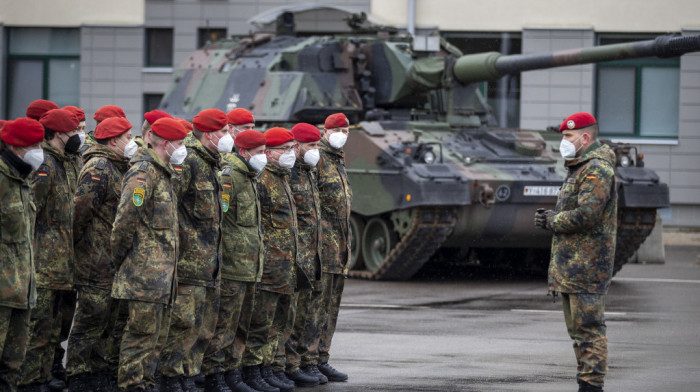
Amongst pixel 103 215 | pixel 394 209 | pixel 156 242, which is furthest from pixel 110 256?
pixel 394 209

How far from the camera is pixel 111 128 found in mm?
9242

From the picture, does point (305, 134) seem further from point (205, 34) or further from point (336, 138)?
point (205, 34)

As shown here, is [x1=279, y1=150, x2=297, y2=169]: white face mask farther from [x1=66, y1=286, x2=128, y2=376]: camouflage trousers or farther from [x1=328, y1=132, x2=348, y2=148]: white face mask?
[x1=66, y1=286, x2=128, y2=376]: camouflage trousers

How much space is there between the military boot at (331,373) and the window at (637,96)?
18.4 m

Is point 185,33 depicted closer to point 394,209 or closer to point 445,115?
point 445,115

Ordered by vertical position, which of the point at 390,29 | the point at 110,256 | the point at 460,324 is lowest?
the point at 460,324

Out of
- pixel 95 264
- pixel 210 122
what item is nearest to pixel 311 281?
pixel 210 122

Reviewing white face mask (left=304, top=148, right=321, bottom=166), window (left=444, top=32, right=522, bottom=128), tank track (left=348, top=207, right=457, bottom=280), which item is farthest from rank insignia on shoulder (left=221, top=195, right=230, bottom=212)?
window (left=444, top=32, right=522, bottom=128)

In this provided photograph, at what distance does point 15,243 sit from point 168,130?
51.9 inches

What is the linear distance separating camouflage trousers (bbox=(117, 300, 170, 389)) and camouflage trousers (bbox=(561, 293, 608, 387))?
274 centimetres

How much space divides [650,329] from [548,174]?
4.76 m

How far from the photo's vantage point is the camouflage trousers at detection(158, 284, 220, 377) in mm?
8562

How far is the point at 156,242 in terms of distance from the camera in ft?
27.2

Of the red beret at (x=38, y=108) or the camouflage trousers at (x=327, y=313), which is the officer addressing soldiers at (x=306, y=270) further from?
the red beret at (x=38, y=108)
